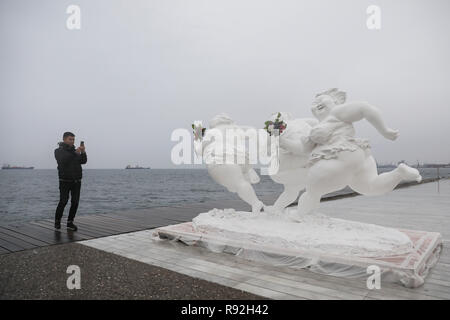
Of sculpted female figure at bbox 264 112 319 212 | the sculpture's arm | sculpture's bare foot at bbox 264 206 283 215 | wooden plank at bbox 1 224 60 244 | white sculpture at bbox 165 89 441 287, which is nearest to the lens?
white sculpture at bbox 165 89 441 287

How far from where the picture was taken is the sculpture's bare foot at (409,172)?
288 centimetres

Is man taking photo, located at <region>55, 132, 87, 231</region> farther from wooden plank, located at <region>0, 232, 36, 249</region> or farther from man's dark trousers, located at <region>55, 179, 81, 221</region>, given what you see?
wooden plank, located at <region>0, 232, 36, 249</region>

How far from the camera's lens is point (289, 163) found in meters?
Answer: 3.72

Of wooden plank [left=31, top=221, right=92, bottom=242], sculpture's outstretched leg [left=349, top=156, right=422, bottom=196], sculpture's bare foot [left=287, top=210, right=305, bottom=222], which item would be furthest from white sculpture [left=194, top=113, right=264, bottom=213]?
wooden plank [left=31, top=221, right=92, bottom=242]

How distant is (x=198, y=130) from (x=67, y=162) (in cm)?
189

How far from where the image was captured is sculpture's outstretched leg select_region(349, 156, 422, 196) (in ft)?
9.82

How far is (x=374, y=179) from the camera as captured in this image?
3.17 m

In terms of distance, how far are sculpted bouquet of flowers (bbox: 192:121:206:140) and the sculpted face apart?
1.56 meters

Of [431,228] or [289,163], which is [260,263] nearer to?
[289,163]

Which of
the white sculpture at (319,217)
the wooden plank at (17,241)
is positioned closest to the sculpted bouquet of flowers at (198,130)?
the white sculpture at (319,217)

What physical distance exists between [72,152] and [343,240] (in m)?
3.70

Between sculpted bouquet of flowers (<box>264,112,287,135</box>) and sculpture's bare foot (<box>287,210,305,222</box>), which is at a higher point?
sculpted bouquet of flowers (<box>264,112,287,135</box>)

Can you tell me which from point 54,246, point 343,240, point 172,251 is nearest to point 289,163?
point 343,240

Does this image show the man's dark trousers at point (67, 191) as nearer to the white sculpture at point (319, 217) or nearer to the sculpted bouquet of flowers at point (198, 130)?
the white sculpture at point (319, 217)
